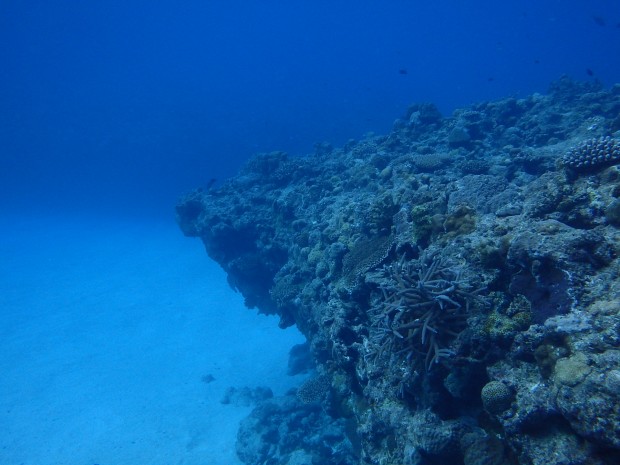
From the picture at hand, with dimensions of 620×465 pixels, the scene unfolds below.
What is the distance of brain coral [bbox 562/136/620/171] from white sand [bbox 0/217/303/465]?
17.6 m

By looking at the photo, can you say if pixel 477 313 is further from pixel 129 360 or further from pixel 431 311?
pixel 129 360

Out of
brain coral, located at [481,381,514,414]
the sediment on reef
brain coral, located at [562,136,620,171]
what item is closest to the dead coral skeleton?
the sediment on reef

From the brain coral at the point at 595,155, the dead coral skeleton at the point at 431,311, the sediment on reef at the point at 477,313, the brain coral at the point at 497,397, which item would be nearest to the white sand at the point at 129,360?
the sediment on reef at the point at 477,313

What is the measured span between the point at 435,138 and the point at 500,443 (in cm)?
1746

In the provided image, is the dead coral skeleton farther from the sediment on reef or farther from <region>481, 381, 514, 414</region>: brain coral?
<region>481, 381, 514, 414</region>: brain coral

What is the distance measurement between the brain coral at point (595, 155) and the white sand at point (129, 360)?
57.9ft

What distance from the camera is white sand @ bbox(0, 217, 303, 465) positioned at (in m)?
18.7

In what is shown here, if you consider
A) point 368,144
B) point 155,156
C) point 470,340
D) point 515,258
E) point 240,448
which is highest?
point 155,156

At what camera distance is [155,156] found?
8625 cm

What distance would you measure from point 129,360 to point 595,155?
30394mm

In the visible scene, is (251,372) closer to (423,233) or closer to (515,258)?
(423,233)

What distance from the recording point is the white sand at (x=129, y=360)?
18.7 meters

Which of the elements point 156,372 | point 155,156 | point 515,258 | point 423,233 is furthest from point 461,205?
point 155,156

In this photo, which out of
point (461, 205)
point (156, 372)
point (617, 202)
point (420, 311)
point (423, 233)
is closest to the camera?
point (617, 202)
